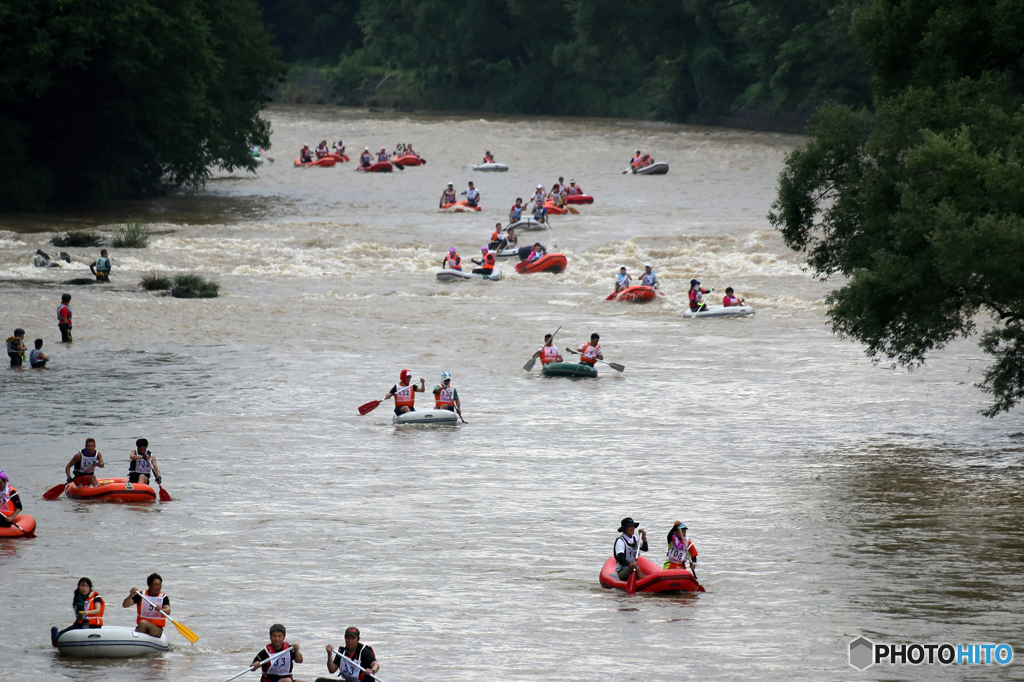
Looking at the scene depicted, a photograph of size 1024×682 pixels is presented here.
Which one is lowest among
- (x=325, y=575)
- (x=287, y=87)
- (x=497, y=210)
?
(x=325, y=575)

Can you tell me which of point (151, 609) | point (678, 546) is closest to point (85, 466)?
point (151, 609)

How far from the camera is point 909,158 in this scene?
61.4 feet

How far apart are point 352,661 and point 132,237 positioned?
31970mm

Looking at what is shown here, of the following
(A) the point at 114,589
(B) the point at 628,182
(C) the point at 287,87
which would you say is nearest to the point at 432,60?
(C) the point at 287,87

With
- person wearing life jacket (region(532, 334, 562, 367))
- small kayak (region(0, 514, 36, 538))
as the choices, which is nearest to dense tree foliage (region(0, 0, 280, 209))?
person wearing life jacket (region(532, 334, 562, 367))

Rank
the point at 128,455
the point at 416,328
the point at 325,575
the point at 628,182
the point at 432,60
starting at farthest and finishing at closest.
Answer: the point at 432,60 < the point at 628,182 < the point at 416,328 < the point at 128,455 < the point at 325,575

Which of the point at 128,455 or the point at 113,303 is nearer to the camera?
the point at 128,455

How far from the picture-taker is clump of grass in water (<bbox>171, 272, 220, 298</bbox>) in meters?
34.3

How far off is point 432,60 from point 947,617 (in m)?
88.4

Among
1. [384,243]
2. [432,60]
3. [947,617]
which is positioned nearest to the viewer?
[947,617]

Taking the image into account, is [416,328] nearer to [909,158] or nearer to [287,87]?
[909,158]

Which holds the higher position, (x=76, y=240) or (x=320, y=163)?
(x=320, y=163)

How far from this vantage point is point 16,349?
1059 inches

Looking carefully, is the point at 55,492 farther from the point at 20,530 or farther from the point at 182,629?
the point at 182,629
